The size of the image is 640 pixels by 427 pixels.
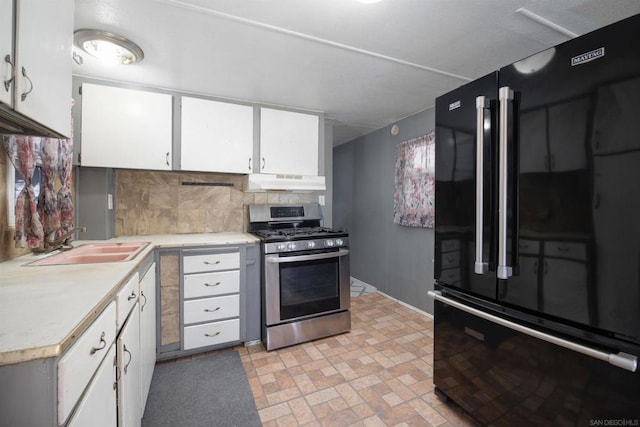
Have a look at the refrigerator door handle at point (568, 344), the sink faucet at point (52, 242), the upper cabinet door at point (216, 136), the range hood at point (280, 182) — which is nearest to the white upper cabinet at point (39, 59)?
the sink faucet at point (52, 242)

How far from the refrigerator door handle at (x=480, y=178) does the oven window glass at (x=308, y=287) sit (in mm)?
1409

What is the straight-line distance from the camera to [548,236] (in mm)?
1189

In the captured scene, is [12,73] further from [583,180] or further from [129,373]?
[583,180]

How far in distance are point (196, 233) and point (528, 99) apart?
9.17ft

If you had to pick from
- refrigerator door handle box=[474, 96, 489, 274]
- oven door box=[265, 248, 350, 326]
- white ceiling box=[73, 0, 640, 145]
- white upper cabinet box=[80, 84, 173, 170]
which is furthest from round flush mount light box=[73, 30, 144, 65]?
refrigerator door handle box=[474, 96, 489, 274]

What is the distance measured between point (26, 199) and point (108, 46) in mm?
1059

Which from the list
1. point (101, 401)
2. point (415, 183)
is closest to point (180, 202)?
point (101, 401)

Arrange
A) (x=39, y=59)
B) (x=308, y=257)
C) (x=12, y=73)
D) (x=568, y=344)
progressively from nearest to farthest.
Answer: (x=12, y=73) → (x=39, y=59) → (x=568, y=344) → (x=308, y=257)

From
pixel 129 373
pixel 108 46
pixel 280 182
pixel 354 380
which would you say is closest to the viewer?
pixel 129 373

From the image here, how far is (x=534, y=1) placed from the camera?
1407 mm

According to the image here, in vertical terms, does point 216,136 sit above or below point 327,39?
below

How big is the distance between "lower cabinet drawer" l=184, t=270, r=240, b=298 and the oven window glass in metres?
0.41

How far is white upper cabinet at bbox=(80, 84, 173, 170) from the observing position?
2.20 meters

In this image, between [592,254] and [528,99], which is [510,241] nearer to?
[592,254]
